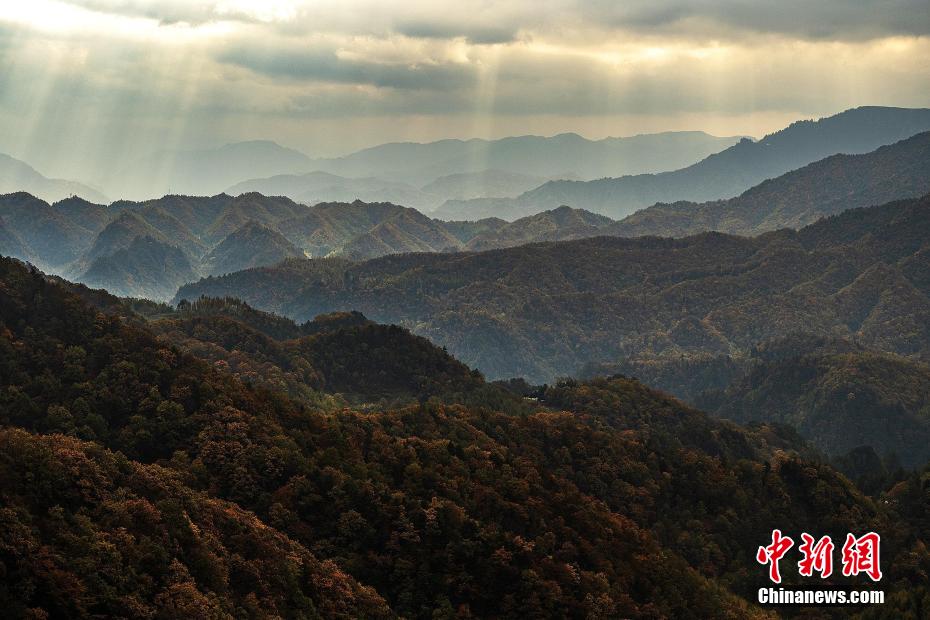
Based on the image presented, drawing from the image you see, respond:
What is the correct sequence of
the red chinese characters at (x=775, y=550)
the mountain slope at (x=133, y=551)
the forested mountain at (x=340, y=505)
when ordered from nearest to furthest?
the mountain slope at (x=133, y=551)
the forested mountain at (x=340, y=505)
the red chinese characters at (x=775, y=550)

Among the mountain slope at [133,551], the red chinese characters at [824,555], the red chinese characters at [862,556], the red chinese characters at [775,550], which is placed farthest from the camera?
the red chinese characters at [775,550]

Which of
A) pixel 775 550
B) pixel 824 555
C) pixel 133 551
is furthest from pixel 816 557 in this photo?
pixel 133 551

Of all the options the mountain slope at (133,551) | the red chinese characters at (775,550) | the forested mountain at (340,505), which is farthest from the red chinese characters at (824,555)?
the mountain slope at (133,551)

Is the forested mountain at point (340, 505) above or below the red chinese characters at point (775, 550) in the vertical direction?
above

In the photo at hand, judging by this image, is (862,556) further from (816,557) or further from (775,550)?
(775,550)

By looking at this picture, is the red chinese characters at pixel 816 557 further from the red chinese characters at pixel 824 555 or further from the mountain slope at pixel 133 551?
the mountain slope at pixel 133 551

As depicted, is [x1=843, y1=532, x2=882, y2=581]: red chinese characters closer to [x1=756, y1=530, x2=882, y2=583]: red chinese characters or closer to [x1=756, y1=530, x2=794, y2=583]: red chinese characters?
[x1=756, y1=530, x2=882, y2=583]: red chinese characters
